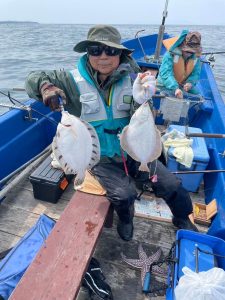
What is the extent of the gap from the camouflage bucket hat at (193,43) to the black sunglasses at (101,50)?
3523 millimetres

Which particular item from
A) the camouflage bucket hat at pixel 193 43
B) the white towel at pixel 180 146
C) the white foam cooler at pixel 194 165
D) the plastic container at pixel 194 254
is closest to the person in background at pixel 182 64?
the camouflage bucket hat at pixel 193 43

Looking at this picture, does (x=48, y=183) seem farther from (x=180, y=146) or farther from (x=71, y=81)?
(x=180, y=146)

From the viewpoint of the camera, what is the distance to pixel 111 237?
140 inches

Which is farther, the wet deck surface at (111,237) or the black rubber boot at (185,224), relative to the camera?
the black rubber boot at (185,224)

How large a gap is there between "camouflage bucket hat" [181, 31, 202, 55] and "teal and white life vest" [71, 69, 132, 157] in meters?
3.33

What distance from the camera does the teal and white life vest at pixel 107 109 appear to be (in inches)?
128

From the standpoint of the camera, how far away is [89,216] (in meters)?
3.08

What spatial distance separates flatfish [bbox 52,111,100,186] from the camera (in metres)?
2.46

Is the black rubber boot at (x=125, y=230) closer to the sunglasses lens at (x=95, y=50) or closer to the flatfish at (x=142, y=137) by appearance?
the flatfish at (x=142, y=137)

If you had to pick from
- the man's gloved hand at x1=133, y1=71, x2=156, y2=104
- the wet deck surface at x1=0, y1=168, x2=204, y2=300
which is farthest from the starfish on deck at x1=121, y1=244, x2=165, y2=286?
the man's gloved hand at x1=133, y1=71, x2=156, y2=104

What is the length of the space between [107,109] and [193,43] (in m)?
3.81

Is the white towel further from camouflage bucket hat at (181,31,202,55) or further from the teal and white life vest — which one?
camouflage bucket hat at (181,31,202,55)

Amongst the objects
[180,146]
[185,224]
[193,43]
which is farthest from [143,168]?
[193,43]

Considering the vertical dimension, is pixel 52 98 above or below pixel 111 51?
below
